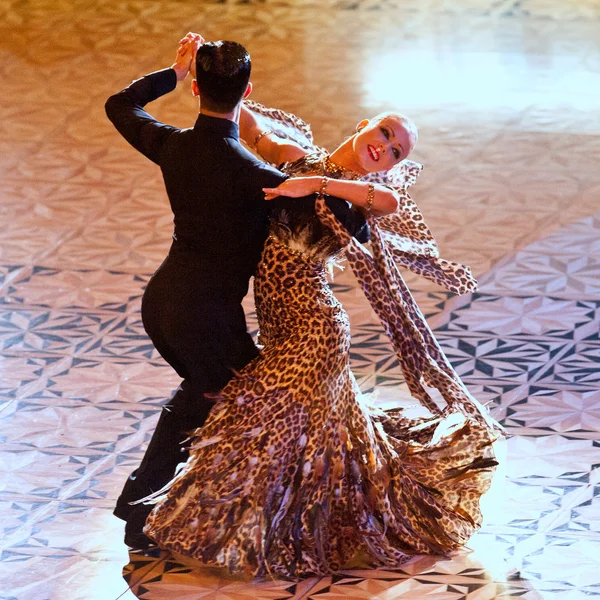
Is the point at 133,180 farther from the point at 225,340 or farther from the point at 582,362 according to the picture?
the point at 225,340

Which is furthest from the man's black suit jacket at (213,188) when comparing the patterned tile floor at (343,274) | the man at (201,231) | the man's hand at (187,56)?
the patterned tile floor at (343,274)

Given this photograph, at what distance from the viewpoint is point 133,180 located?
673cm

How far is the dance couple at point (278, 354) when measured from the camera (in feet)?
10.3

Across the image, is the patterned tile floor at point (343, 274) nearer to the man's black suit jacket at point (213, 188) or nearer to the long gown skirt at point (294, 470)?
the long gown skirt at point (294, 470)

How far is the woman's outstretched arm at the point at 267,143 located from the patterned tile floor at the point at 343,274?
3.91ft

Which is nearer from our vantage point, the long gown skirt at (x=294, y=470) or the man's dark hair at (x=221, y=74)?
the man's dark hair at (x=221, y=74)

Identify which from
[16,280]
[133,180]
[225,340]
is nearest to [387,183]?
[225,340]

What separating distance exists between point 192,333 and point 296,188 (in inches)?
20.2

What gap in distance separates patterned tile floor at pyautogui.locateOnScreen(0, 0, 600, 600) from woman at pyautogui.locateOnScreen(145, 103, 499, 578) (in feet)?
0.35

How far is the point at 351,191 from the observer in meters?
3.08

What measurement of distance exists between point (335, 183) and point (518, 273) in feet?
8.57

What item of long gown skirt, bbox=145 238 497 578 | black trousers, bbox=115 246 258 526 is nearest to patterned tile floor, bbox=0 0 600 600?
long gown skirt, bbox=145 238 497 578

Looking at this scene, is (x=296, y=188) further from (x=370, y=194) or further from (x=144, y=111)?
(x=144, y=111)

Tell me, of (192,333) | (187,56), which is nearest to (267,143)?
Answer: (187,56)
